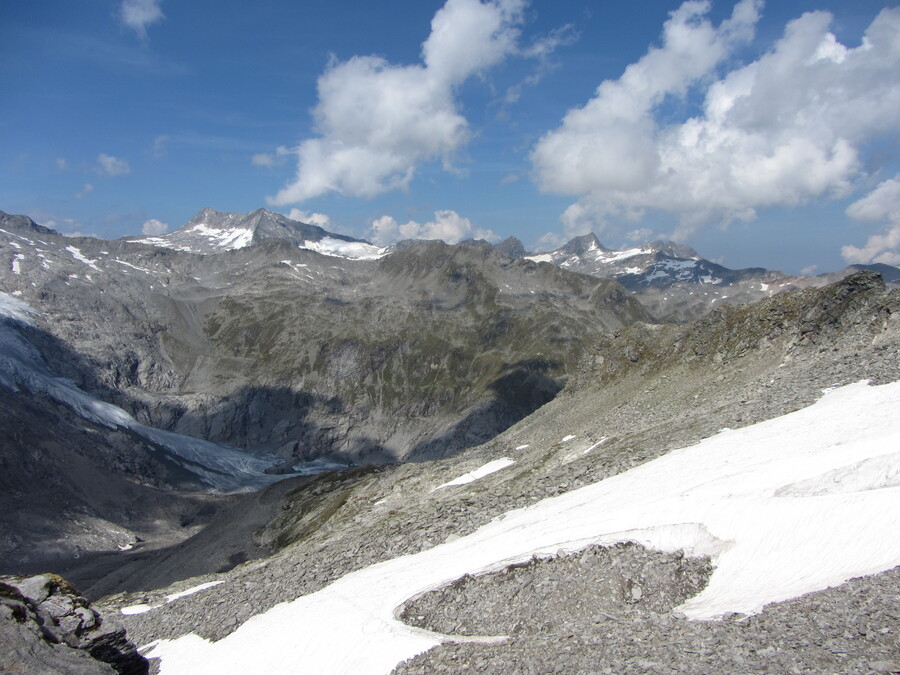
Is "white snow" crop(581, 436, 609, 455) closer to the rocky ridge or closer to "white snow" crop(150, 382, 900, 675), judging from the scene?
the rocky ridge

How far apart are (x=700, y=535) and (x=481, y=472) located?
31519 mm

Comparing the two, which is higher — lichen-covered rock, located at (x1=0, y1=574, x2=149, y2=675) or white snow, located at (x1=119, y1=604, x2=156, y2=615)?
lichen-covered rock, located at (x1=0, y1=574, x2=149, y2=675)

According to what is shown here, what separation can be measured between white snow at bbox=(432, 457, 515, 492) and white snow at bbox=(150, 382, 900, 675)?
20.5 metres

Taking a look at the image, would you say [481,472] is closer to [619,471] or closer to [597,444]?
[597,444]

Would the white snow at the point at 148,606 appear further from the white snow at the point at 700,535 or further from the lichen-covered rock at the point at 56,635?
the lichen-covered rock at the point at 56,635

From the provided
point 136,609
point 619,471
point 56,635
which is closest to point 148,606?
point 136,609

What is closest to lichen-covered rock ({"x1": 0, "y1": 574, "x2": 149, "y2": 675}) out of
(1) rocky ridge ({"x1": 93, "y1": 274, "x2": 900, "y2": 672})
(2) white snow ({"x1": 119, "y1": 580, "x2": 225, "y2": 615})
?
(1) rocky ridge ({"x1": 93, "y1": 274, "x2": 900, "y2": 672})

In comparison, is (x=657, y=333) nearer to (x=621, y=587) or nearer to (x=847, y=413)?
(x=847, y=413)

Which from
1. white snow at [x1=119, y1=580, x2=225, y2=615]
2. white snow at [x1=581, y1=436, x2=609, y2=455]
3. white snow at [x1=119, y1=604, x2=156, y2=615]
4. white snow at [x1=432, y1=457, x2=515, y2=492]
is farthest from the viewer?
white snow at [x1=432, y1=457, x2=515, y2=492]

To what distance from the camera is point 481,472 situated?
53.1m

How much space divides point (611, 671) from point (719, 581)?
26.1 feet

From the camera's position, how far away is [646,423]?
48.5 m

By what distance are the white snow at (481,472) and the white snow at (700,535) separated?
2047 centimetres

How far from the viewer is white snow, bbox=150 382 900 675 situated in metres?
19.6
